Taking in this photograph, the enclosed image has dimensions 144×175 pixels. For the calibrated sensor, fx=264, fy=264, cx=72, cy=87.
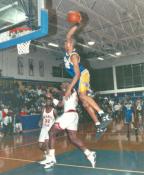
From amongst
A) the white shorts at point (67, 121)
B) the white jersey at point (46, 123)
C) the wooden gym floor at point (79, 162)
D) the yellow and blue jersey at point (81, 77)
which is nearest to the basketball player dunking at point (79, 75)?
the yellow and blue jersey at point (81, 77)

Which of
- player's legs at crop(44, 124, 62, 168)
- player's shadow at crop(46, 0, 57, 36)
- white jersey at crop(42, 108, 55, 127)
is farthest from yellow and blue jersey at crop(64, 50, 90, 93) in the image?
player's shadow at crop(46, 0, 57, 36)

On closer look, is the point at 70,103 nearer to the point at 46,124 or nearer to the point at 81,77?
the point at 81,77

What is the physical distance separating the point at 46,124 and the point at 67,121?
1.79m

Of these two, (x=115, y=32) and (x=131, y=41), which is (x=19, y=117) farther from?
(x=131, y=41)

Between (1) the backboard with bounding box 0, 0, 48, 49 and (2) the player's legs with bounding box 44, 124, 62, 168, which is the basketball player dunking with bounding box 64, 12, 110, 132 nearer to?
(2) the player's legs with bounding box 44, 124, 62, 168

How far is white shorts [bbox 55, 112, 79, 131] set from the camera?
5.64 metres

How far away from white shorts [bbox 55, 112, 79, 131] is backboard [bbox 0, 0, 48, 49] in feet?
6.69

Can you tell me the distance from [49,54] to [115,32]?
827 centimetres

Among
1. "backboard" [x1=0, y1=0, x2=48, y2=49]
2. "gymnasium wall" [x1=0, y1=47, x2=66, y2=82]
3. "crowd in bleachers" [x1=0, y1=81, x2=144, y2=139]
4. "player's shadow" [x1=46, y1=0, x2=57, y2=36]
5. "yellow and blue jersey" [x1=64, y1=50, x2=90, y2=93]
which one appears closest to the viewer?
"yellow and blue jersey" [x1=64, y1=50, x2=90, y2=93]

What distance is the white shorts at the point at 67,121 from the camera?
18.5 ft

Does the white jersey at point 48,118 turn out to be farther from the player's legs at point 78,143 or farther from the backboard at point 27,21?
the backboard at point 27,21

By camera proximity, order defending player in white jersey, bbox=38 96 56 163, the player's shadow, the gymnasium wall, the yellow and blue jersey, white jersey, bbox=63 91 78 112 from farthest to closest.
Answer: the gymnasium wall → the player's shadow → defending player in white jersey, bbox=38 96 56 163 → white jersey, bbox=63 91 78 112 → the yellow and blue jersey

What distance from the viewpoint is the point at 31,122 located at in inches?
738

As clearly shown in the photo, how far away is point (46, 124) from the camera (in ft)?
24.1
